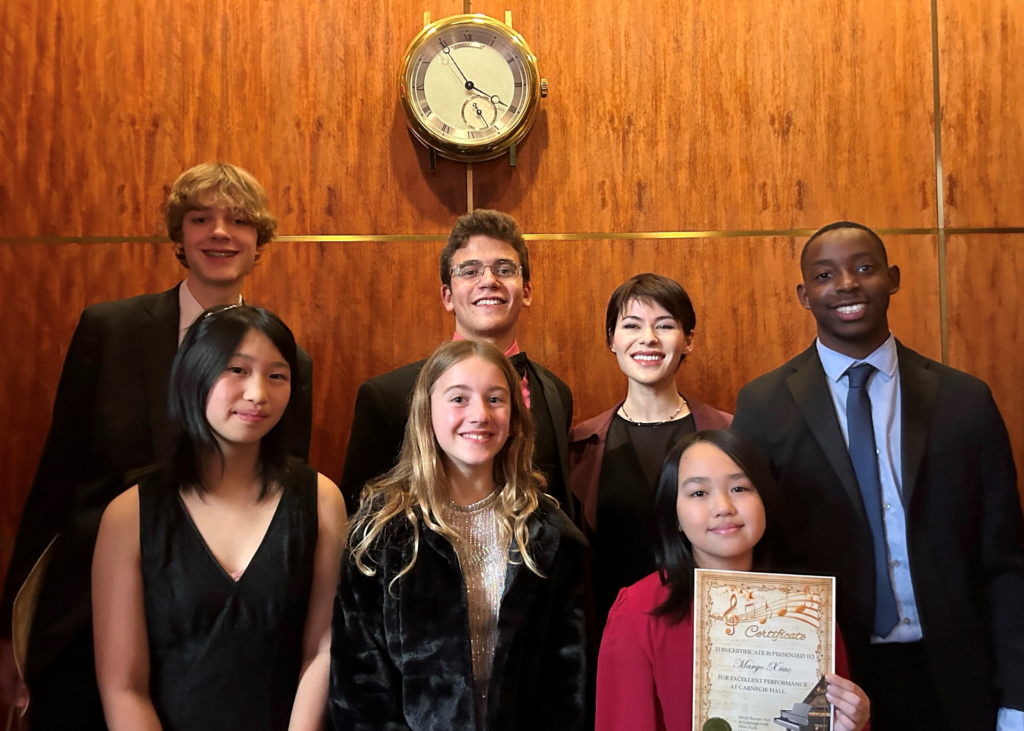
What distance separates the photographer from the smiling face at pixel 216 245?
2.44 meters

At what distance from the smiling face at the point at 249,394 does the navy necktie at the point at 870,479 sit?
1354 mm

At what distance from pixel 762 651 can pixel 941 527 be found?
68cm

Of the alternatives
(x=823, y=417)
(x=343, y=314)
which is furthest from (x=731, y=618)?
(x=343, y=314)

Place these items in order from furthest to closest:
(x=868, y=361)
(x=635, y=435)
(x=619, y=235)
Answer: (x=619, y=235)
(x=635, y=435)
(x=868, y=361)

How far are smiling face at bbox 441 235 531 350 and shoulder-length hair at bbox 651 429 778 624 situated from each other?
629 mm

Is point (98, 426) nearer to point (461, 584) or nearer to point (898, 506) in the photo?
point (461, 584)

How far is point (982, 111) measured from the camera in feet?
10.7

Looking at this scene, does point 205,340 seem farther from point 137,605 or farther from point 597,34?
point 597,34

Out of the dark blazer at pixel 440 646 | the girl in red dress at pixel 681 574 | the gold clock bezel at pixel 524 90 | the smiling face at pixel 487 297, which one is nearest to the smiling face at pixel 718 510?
the girl in red dress at pixel 681 574

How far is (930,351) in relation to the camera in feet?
10.5

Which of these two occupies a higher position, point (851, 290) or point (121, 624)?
point (851, 290)

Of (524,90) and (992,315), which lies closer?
(524,90)

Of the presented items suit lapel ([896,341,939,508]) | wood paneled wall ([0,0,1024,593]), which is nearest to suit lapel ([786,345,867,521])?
suit lapel ([896,341,939,508])

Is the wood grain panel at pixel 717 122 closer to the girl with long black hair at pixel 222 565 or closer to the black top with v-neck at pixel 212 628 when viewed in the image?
the girl with long black hair at pixel 222 565
